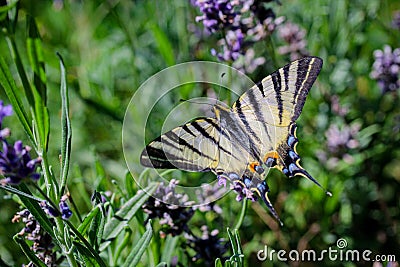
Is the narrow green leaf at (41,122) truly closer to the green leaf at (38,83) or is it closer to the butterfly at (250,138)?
the green leaf at (38,83)

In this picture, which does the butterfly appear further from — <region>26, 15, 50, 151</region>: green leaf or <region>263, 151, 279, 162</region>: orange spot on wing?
<region>26, 15, 50, 151</region>: green leaf

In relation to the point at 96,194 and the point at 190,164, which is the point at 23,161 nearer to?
the point at 96,194

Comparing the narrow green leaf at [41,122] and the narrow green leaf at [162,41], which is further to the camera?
the narrow green leaf at [162,41]

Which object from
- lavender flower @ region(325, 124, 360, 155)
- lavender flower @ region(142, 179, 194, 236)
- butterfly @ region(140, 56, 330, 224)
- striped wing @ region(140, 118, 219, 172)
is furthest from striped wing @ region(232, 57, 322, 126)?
lavender flower @ region(325, 124, 360, 155)

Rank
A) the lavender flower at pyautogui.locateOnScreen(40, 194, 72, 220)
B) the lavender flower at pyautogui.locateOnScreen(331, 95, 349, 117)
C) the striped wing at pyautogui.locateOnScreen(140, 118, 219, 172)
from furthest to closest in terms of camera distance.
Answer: the lavender flower at pyautogui.locateOnScreen(331, 95, 349, 117) < the striped wing at pyautogui.locateOnScreen(140, 118, 219, 172) < the lavender flower at pyautogui.locateOnScreen(40, 194, 72, 220)

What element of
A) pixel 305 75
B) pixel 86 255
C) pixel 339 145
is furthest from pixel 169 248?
pixel 339 145

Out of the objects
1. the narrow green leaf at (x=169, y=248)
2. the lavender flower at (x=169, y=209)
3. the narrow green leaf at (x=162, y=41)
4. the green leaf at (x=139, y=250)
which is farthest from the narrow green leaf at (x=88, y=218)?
the narrow green leaf at (x=162, y=41)
